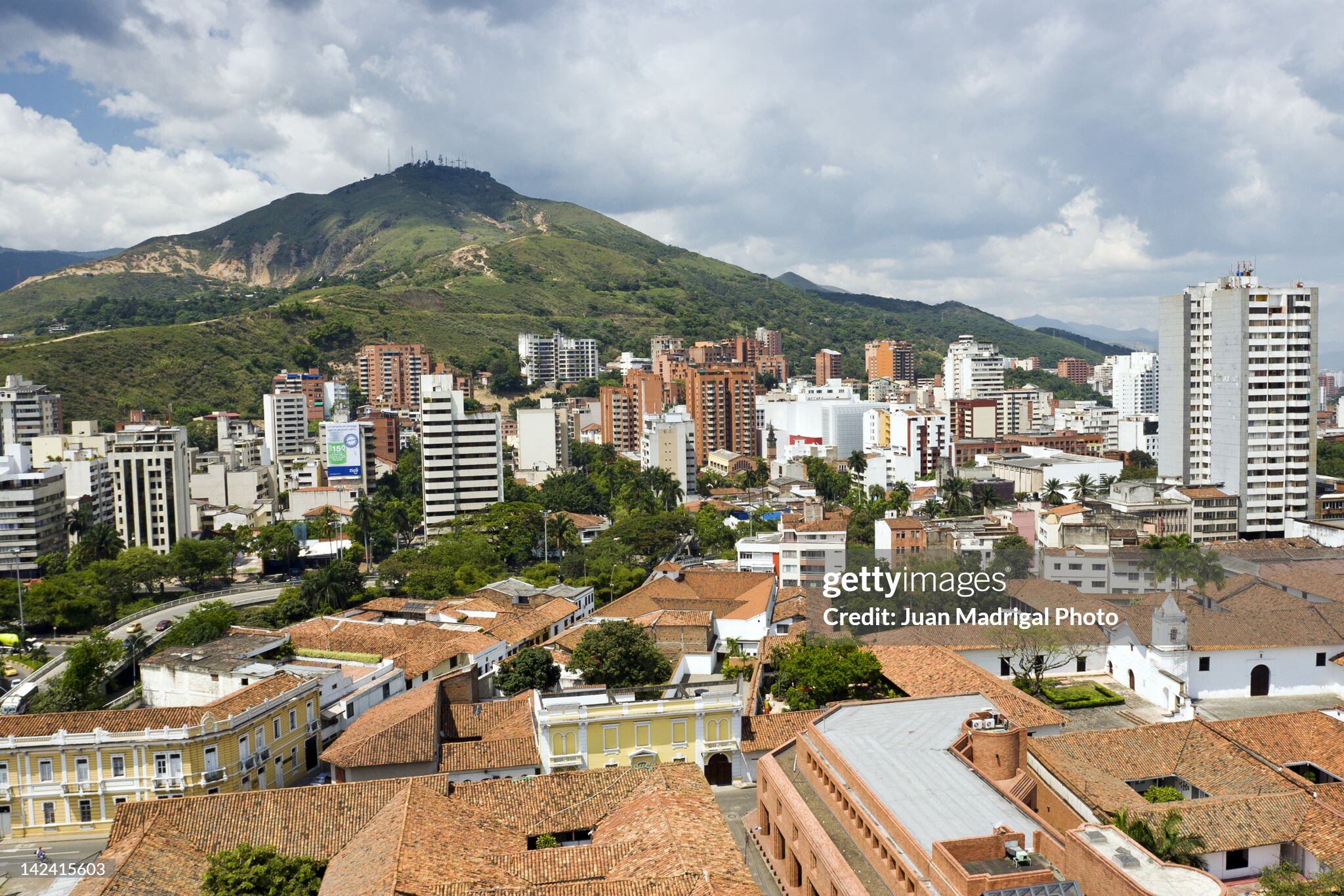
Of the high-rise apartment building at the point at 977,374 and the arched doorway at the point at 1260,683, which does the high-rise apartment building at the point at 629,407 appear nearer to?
the high-rise apartment building at the point at 977,374

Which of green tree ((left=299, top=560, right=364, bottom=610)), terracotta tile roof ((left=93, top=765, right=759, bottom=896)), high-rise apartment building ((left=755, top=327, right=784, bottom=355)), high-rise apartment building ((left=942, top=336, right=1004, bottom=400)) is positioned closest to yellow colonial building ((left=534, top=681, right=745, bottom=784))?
terracotta tile roof ((left=93, top=765, right=759, bottom=896))

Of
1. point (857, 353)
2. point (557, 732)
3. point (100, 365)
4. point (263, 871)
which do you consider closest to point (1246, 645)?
point (557, 732)

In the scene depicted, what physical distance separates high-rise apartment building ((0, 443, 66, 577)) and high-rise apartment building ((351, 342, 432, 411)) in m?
57.2

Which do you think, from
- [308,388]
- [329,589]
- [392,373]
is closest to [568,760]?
[329,589]

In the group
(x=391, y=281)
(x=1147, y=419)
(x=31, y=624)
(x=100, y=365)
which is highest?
(x=391, y=281)

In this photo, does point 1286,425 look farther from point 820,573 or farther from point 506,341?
point 506,341

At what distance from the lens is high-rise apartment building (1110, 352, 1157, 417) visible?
153 meters

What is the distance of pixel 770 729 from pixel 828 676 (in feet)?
10.9

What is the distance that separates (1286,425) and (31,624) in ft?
239

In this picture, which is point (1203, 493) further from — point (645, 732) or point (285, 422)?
point (285, 422)

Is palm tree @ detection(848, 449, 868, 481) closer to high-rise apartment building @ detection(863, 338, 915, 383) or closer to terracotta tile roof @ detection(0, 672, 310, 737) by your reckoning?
high-rise apartment building @ detection(863, 338, 915, 383)

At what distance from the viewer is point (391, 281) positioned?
177375 mm

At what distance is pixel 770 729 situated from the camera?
99.3ft

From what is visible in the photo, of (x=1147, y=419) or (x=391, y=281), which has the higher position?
(x=391, y=281)
